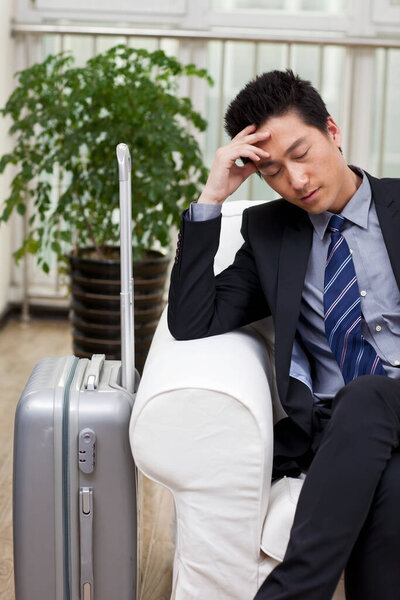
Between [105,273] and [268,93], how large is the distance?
1.37 meters

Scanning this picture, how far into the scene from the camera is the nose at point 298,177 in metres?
1.52

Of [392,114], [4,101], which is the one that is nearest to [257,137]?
[4,101]

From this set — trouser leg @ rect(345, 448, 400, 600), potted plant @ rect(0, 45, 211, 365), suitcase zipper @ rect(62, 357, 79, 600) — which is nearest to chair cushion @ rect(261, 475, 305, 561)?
trouser leg @ rect(345, 448, 400, 600)

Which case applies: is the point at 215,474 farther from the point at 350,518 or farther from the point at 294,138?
the point at 294,138

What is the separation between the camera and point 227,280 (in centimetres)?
168

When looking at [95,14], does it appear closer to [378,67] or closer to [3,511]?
[378,67]

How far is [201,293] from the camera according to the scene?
160cm

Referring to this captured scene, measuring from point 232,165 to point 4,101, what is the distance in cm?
225

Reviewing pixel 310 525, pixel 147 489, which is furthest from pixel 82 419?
pixel 147 489

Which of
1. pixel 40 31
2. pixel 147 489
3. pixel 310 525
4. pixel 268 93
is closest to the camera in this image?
pixel 310 525

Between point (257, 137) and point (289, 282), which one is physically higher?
point (257, 137)

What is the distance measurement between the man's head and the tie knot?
0.12 ft

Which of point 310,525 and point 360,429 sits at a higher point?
point 360,429

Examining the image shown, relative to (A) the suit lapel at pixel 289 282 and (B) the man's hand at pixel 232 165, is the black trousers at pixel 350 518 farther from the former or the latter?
(B) the man's hand at pixel 232 165
